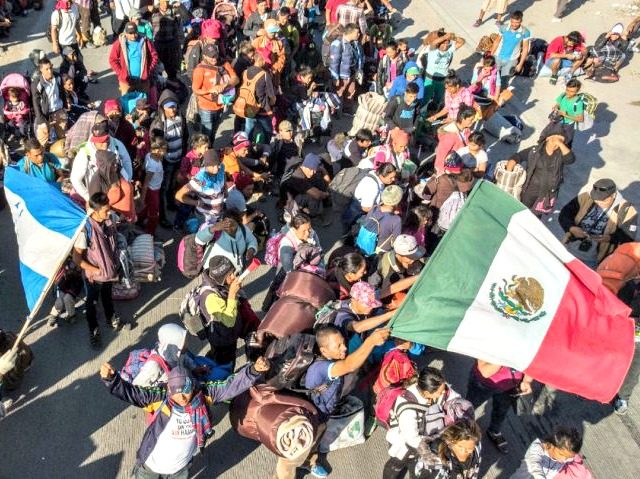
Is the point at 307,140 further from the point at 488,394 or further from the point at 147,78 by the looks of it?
the point at 488,394

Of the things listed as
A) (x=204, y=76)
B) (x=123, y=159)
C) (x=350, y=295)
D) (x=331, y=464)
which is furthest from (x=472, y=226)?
(x=204, y=76)

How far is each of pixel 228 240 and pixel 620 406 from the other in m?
4.37

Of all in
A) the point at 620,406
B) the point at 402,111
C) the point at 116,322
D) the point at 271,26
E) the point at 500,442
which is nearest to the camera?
the point at 500,442

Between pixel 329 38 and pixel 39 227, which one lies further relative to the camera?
pixel 329 38

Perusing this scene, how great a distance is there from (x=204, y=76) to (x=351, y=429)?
215 inches

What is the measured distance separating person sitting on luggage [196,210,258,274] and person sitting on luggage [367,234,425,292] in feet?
4.52

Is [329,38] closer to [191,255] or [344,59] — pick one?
[344,59]

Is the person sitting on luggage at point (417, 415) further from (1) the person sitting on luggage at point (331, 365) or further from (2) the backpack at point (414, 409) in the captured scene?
(1) the person sitting on luggage at point (331, 365)

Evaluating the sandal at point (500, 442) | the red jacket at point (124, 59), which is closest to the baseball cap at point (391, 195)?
the sandal at point (500, 442)

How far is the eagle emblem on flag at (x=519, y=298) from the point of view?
4.65 metres

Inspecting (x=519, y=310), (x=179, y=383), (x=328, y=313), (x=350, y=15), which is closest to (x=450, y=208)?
(x=328, y=313)

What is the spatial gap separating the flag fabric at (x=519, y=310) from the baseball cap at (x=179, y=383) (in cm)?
151

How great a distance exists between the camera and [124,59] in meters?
9.59

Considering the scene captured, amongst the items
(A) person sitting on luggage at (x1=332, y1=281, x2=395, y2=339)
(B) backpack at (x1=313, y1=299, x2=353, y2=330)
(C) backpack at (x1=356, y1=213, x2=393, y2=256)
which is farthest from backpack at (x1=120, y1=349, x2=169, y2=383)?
(C) backpack at (x1=356, y1=213, x2=393, y2=256)
